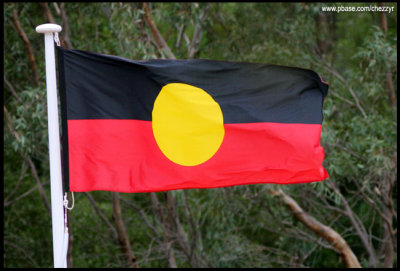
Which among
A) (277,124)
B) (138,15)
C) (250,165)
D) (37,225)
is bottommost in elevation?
(37,225)

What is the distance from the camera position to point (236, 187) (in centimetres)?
889

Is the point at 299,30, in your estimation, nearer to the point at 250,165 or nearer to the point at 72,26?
the point at 72,26

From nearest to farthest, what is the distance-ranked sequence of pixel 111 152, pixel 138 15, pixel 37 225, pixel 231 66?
pixel 111 152, pixel 231 66, pixel 138 15, pixel 37 225

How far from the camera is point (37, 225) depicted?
1227cm

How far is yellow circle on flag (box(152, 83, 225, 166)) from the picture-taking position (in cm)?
403

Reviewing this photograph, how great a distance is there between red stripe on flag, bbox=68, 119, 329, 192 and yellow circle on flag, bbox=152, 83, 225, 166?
2.0 inches

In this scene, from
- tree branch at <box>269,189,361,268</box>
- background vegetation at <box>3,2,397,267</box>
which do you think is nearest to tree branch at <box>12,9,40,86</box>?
background vegetation at <box>3,2,397,267</box>

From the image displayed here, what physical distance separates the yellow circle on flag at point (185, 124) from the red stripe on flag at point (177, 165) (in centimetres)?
5

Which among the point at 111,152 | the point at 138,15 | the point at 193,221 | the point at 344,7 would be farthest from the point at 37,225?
the point at 111,152

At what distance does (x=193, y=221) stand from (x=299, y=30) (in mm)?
3753

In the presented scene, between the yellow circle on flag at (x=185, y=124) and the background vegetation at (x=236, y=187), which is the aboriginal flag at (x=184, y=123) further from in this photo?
the background vegetation at (x=236, y=187)

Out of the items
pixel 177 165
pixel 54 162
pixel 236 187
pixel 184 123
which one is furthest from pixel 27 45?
pixel 54 162

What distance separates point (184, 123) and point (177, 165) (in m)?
0.31

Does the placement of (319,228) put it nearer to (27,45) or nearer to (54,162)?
(27,45)
